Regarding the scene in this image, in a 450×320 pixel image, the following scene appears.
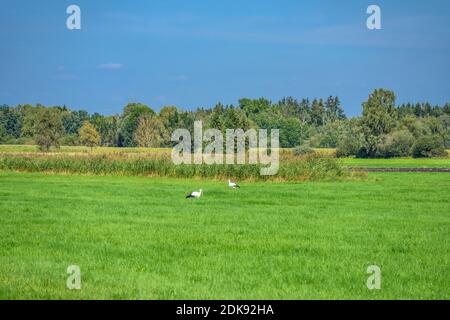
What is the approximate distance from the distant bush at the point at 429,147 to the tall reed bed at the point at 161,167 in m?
54.0

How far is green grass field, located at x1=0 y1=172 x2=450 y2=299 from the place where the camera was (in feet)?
32.4

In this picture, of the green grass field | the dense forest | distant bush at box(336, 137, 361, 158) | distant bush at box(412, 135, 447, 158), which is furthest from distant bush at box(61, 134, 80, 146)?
the green grass field

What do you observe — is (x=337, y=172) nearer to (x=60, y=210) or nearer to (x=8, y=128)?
(x=60, y=210)

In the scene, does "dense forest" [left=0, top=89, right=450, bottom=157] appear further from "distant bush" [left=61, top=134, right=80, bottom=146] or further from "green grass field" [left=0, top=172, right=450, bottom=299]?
"green grass field" [left=0, top=172, right=450, bottom=299]

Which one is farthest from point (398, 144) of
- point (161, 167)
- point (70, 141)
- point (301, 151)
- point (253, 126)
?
point (70, 141)

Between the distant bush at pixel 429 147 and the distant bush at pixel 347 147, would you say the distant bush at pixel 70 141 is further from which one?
the distant bush at pixel 429 147

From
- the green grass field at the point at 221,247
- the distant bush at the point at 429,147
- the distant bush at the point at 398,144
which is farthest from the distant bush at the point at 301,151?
the distant bush at the point at 429,147

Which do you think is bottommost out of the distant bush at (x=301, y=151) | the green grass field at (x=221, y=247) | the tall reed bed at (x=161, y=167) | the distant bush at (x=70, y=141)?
the green grass field at (x=221, y=247)

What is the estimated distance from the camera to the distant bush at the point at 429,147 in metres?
91.4

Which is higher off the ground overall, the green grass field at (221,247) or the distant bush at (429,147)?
the distant bush at (429,147)

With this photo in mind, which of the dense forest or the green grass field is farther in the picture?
the dense forest

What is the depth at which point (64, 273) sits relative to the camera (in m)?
10.8

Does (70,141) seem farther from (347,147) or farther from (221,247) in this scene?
(221,247)
